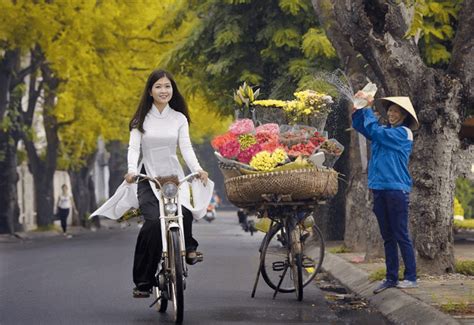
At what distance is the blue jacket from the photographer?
11984 millimetres

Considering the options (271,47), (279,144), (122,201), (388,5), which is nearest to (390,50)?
(388,5)

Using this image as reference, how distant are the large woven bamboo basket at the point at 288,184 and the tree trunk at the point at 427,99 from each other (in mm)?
1774

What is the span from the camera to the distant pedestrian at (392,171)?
12.0 metres

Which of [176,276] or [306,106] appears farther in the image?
[306,106]

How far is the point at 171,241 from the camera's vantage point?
1046cm

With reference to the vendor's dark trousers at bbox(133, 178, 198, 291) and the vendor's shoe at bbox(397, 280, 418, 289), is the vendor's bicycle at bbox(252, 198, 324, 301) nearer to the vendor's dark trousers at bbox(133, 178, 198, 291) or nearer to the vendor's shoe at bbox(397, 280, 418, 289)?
the vendor's shoe at bbox(397, 280, 418, 289)

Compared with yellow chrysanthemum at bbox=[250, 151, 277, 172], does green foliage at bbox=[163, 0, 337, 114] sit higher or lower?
higher

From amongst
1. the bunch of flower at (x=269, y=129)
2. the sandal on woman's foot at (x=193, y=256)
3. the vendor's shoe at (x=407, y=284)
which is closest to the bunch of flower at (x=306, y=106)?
the bunch of flower at (x=269, y=129)

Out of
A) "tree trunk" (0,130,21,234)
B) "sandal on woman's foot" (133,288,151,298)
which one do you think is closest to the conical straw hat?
"sandal on woman's foot" (133,288,151,298)

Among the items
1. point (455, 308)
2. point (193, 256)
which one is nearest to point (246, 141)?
point (193, 256)

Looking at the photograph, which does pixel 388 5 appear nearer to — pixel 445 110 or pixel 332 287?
pixel 445 110

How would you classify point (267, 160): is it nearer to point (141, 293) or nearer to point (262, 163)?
point (262, 163)

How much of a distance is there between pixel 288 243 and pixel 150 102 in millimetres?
2582

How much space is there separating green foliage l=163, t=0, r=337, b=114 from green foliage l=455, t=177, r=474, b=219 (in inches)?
460
